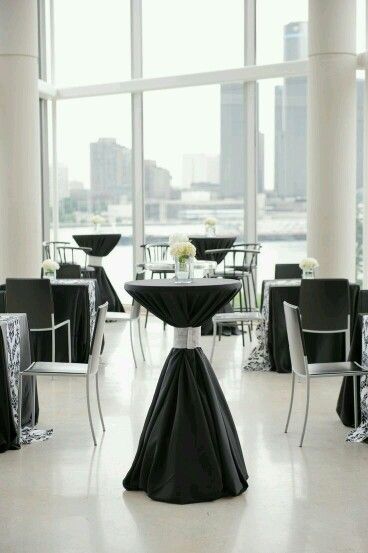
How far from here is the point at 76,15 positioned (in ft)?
43.6

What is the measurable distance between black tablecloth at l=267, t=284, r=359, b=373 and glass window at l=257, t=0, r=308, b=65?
4847mm

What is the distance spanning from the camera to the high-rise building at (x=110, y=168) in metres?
13.0

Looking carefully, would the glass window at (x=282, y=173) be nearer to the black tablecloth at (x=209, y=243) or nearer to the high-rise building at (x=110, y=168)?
the black tablecloth at (x=209, y=243)

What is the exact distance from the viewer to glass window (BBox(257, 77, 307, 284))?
11812mm

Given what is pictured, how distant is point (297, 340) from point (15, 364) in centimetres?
172

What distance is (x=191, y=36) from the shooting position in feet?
40.9

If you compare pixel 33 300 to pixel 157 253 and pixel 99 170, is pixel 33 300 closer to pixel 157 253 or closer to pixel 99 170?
pixel 157 253

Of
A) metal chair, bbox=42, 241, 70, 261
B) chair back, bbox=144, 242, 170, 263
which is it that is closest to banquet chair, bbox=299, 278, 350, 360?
chair back, bbox=144, 242, 170, 263

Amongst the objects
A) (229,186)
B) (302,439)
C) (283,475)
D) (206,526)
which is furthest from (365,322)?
(229,186)

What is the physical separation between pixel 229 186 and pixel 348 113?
2468 mm

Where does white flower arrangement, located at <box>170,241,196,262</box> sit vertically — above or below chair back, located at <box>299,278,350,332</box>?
above

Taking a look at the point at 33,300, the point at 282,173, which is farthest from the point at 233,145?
the point at 33,300

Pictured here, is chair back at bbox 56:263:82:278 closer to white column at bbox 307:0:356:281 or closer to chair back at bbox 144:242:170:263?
chair back at bbox 144:242:170:263

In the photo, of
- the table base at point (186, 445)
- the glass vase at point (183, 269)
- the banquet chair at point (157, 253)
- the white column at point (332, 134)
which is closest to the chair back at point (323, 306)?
the glass vase at point (183, 269)
